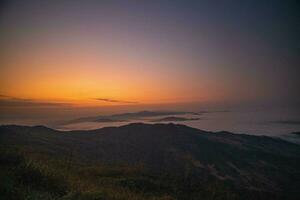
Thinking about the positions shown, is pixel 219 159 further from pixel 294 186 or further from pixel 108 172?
pixel 108 172

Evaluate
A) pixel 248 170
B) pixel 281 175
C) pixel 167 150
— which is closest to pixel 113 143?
pixel 167 150

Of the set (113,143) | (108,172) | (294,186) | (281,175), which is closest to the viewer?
(108,172)

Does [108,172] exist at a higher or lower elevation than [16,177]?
lower

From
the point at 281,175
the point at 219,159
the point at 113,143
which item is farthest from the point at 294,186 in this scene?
the point at 113,143

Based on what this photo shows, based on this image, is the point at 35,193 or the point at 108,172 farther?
the point at 108,172

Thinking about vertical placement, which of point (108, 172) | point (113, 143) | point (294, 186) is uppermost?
point (108, 172)

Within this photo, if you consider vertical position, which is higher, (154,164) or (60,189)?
(60,189)

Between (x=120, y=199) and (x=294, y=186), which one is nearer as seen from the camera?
(x=120, y=199)

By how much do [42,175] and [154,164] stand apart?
509ft

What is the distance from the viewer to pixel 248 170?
18738 cm

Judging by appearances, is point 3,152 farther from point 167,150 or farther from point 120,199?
point 167,150

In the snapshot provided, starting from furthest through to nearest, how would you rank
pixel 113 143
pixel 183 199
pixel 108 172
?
1. pixel 113 143
2. pixel 108 172
3. pixel 183 199

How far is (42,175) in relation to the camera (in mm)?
9484

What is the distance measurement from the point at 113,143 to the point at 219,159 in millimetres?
79570
